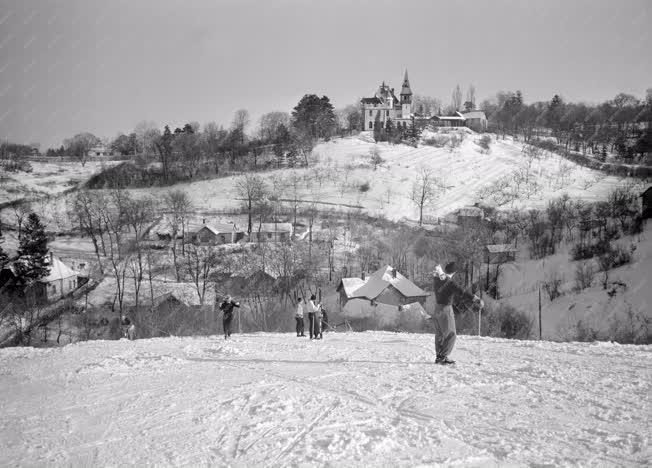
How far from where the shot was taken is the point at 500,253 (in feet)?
161

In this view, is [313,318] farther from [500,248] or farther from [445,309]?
[500,248]

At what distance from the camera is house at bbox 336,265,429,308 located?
132 ft

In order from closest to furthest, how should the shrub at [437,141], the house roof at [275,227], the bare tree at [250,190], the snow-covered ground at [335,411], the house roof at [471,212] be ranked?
the snow-covered ground at [335,411] → the house roof at [275,227] → the house roof at [471,212] → the bare tree at [250,190] → the shrub at [437,141]

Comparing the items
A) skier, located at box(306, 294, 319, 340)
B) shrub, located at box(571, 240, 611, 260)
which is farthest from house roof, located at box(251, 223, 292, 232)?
skier, located at box(306, 294, 319, 340)

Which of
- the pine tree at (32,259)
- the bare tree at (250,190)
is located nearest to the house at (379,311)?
the bare tree at (250,190)

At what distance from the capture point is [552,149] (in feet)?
301

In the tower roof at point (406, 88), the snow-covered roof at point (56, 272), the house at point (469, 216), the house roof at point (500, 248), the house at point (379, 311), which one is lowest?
the house at point (379, 311)

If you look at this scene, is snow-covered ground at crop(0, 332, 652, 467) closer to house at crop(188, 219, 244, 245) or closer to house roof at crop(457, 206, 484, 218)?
house at crop(188, 219, 244, 245)

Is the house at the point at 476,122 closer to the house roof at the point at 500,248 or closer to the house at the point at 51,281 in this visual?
the house roof at the point at 500,248

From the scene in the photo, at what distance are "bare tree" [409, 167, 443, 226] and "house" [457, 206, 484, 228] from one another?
5401mm

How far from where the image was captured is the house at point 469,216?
59.7 meters

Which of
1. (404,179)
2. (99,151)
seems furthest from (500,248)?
(99,151)

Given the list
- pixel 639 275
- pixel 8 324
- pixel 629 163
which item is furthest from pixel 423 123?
pixel 8 324

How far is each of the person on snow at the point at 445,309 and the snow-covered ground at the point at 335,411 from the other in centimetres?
31
